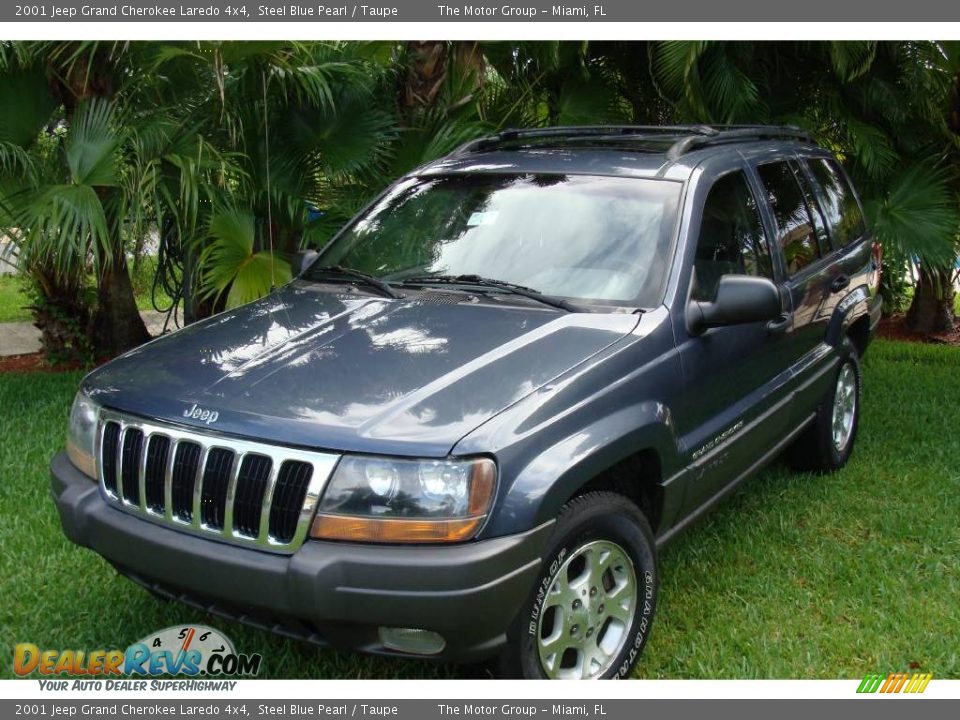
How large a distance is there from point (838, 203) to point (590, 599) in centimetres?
334

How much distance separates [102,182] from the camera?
5.83 m

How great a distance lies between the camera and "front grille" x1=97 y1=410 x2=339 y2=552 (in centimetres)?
263

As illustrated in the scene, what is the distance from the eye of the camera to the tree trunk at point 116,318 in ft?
26.2

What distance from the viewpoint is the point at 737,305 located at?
336 cm

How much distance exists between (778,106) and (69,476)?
6.50 metres

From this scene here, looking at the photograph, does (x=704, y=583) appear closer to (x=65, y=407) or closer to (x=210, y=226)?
(x=210, y=226)

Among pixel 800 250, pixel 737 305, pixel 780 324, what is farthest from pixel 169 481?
pixel 800 250

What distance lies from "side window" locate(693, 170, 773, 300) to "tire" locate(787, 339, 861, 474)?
1298 millimetres

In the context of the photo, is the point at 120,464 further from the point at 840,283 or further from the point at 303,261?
the point at 840,283

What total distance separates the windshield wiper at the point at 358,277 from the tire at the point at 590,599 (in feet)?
4.29

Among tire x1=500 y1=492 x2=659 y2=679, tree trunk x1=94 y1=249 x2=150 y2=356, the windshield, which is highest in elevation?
the windshield

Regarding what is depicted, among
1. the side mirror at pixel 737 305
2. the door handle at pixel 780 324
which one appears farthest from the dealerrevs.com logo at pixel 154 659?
the door handle at pixel 780 324

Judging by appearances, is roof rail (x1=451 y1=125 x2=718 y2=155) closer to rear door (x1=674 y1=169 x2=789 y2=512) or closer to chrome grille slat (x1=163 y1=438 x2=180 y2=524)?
rear door (x1=674 y1=169 x2=789 y2=512)

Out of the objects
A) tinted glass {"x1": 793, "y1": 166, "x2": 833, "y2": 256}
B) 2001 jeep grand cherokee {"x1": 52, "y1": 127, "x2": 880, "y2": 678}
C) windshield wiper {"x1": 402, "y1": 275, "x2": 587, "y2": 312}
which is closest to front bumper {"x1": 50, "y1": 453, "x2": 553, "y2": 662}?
2001 jeep grand cherokee {"x1": 52, "y1": 127, "x2": 880, "y2": 678}
